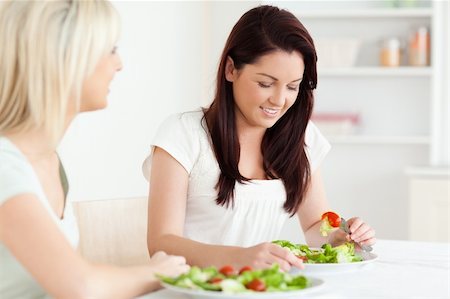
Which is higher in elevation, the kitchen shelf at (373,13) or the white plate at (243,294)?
the kitchen shelf at (373,13)

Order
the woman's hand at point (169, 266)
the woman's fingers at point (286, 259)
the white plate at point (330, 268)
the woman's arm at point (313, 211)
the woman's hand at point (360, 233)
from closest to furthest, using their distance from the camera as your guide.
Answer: the woman's hand at point (169, 266) → the woman's fingers at point (286, 259) → the white plate at point (330, 268) → the woman's hand at point (360, 233) → the woman's arm at point (313, 211)

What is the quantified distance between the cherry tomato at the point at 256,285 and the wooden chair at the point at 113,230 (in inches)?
35.1

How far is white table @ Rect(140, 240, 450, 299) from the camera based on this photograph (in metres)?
1.54

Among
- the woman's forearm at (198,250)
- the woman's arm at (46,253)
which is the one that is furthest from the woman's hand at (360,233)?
the woman's arm at (46,253)

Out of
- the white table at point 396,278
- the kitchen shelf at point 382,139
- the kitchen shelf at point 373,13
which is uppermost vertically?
the kitchen shelf at point 373,13

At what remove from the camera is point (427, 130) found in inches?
187

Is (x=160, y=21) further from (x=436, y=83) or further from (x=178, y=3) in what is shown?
(x=436, y=83)

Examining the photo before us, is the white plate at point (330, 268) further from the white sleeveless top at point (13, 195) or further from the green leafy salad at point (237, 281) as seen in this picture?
the white sleeveless top at point (13, 195)

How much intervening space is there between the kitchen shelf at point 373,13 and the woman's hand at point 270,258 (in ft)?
10.7

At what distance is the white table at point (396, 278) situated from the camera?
1545mm

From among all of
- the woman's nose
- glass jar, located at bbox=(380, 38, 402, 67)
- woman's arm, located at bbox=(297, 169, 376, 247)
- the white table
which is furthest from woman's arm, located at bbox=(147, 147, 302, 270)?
glass jar, located at bbox=(380, 38, 402, 67)

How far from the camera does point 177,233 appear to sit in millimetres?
1970

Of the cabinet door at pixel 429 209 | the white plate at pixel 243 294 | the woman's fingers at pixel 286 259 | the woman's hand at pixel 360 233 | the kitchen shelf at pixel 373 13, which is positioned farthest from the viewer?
the kitchen shelf at pixel 373 13

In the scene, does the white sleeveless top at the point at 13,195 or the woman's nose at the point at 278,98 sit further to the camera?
the woman's nose at the point at 278,98
